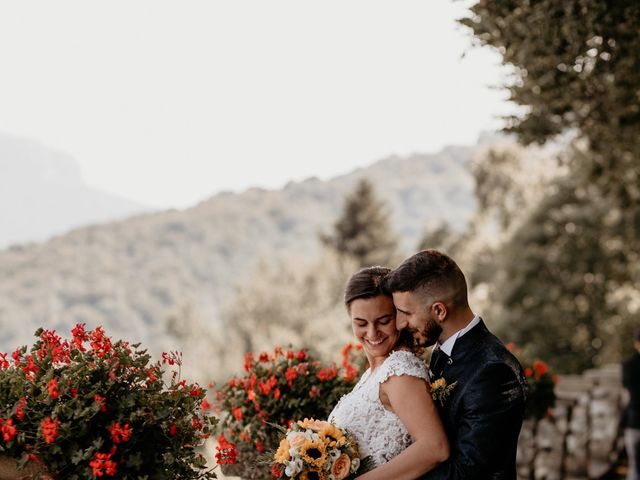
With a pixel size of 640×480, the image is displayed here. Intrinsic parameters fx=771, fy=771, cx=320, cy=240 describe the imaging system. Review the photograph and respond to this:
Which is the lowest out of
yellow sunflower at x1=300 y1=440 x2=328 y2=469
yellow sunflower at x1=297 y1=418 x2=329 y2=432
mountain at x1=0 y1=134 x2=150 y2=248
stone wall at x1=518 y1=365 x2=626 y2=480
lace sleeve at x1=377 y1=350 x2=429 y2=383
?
stone wall at x1=518 y1=365 x2=626 y2=480

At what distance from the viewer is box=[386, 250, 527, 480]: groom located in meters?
2.63

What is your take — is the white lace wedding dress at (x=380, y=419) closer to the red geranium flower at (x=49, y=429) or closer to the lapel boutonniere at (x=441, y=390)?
the lapel boutonniere at (x=441, y=390)

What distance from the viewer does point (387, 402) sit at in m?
2.91

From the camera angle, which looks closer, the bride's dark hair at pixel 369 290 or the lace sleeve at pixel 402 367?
the lace sleeve at pixel 402 367

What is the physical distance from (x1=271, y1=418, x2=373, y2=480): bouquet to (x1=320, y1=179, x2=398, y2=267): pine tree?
134 ft

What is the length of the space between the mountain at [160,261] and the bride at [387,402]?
3833 cm

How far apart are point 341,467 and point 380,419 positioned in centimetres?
25

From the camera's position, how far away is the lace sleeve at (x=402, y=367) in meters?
2.80

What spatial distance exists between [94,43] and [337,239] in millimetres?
43156

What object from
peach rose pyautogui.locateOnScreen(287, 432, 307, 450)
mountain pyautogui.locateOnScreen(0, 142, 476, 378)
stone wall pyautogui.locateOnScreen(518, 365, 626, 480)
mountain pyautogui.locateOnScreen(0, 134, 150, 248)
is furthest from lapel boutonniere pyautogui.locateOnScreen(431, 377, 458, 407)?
mountain pyautogui.locateOnScreen(0, 134, 150, 248)

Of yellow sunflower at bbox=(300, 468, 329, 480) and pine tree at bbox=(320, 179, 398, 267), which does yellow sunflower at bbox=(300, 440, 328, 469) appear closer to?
yellow sunflower at bbox=(300, 468, 329, 480)

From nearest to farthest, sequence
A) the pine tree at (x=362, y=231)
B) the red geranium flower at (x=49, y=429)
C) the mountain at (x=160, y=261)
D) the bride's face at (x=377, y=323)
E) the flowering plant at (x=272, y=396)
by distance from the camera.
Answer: the red geranium flower at (x=49, y=429) < the bride's face at (x=377, y=323) < the flowering plant at (x=272, y=396) < the pine tree at (x=362, y=231) < the mountain at (x=160, y=261)

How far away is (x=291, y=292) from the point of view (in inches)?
1457

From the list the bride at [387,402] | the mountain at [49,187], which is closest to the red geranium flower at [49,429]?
the bride at [387,402]
